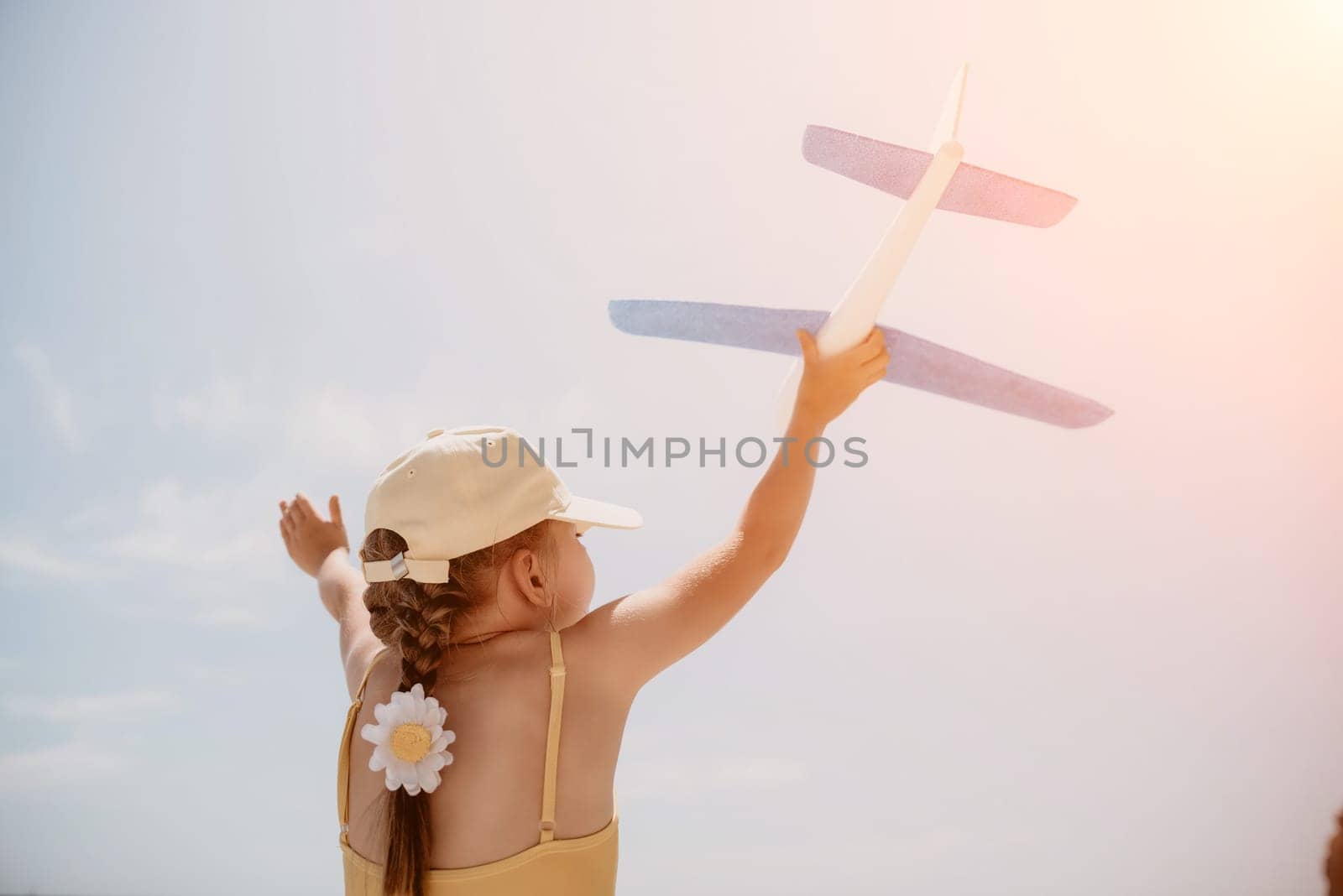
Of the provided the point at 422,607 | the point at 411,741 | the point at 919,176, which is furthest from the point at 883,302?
the point at 411,741

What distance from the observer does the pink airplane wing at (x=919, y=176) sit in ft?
6.00

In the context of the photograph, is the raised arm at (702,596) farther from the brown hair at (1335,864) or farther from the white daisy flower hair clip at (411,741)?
the brown hair at (1335,864)

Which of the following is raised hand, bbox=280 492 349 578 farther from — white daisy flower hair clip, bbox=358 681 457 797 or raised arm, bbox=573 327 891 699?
raised arm, bbox=573 327 891 699

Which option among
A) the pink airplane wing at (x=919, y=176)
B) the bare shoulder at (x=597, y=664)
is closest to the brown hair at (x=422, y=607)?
the bare shoulder at (x=597, y=664)

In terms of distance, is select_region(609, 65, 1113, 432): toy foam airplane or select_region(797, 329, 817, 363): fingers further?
select_region(609, 65, 1113, 432): toy foam airplane

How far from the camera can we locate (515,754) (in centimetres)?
121

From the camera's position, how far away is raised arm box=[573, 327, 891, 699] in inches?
48.6

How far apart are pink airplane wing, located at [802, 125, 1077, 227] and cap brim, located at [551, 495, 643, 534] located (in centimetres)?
86

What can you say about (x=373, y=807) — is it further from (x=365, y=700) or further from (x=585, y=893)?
(x=585, y=893)

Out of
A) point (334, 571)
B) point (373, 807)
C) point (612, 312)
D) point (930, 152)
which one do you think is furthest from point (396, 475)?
point (930, 152)

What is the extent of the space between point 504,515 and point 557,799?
38 cm

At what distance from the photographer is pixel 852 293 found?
1592 mm

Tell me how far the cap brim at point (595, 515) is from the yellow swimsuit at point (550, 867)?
177mm

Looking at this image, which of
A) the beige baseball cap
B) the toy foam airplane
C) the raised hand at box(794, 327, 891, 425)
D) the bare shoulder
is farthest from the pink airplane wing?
the bare shoulder
